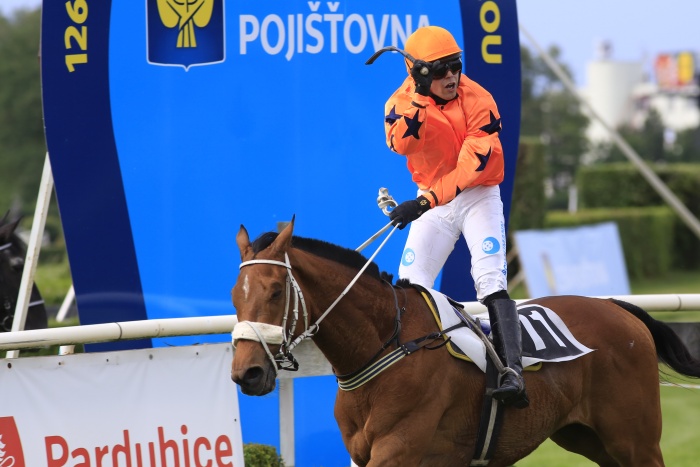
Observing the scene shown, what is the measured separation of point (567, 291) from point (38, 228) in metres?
11.0

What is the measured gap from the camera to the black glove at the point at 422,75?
4.19 metres

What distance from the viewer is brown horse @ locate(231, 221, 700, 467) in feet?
11.8

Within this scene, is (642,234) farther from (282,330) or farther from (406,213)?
(282,330)

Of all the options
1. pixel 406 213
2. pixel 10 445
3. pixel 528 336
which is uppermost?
pixel 406 213

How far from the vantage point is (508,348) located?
4.24 meters

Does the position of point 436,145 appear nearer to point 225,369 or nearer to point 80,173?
point 225,369

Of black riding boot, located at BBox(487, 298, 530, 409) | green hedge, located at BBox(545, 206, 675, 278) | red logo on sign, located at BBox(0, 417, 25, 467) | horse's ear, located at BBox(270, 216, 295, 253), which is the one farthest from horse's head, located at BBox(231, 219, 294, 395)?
green hedge, located at BBox(545, 206, 675, 278)

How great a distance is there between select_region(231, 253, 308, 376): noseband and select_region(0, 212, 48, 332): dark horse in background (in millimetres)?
3720

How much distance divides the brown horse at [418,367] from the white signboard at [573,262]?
11.0 metres

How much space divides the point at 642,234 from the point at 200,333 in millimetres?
23593

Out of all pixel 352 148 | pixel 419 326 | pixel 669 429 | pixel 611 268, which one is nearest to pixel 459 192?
pixel 419 326

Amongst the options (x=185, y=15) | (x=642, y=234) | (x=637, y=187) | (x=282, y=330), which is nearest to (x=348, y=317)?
(x=282, y=330)

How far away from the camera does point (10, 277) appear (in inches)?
281

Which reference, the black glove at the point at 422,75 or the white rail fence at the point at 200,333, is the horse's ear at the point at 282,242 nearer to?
the black glove at the point at 422,75
